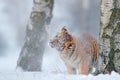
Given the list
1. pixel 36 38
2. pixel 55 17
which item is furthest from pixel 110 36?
pixel 55 17

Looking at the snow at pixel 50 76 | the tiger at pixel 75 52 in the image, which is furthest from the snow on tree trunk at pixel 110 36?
the tiger at pixel 75 52

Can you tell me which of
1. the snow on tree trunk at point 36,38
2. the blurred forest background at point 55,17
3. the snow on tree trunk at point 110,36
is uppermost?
the snow on tree trunk at point 110,36

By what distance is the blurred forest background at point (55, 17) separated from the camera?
30469 millimetres

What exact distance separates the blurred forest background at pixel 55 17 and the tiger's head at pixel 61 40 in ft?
61.7

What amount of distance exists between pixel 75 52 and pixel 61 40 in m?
0.27

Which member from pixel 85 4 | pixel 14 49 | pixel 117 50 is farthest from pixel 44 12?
pixel 85 4

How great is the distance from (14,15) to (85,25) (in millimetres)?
3197

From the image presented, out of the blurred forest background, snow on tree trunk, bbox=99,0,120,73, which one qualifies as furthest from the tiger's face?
the blurred forest background

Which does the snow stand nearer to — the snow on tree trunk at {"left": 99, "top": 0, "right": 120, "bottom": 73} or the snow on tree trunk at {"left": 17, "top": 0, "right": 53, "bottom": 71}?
the snow on tree trunk at {"left": 99, "top": 0, "right": 120, "bottom": 73}

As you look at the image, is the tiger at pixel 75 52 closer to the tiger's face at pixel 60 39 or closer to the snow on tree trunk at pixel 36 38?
the tiger's face at pixel 60 39

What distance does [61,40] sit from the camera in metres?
10.4

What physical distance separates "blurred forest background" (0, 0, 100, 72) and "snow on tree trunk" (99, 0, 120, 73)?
65.8 ft

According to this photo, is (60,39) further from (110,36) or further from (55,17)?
(55,17)

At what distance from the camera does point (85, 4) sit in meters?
34.5
